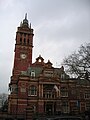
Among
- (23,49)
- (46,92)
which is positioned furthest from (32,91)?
(23,49)

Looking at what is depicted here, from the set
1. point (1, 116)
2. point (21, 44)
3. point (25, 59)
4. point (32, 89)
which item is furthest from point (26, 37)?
point (1, 116)

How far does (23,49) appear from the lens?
5503 cm

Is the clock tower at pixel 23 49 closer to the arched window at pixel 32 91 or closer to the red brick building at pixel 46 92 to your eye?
the red brick building at pixel 46 92

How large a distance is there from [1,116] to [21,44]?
74.1ft

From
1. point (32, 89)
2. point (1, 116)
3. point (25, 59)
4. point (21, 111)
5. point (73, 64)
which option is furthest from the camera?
point (25, 59)

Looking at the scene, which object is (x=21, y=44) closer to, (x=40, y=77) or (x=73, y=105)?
(x=40, y=77)

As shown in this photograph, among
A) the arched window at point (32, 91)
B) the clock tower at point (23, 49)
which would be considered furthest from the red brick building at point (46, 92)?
the clock tower at point (23, 49)

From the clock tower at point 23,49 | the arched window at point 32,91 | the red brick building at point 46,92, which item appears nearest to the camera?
the red brick building at point 46,92

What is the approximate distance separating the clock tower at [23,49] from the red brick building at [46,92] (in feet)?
1.23

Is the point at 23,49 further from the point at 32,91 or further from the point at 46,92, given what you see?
the point at 46,92

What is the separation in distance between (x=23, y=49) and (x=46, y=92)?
48.0ft

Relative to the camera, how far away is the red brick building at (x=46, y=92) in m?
44.2

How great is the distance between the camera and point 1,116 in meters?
38.5

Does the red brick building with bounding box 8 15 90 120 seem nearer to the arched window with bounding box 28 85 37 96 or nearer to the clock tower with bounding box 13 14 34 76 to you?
the arched window with bounding box 28 85 37 96
